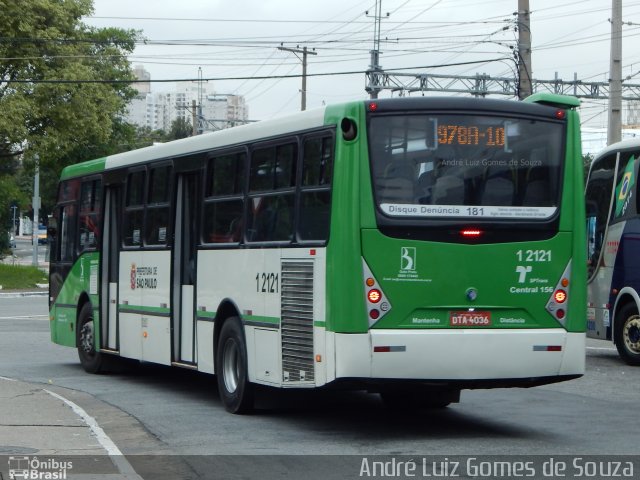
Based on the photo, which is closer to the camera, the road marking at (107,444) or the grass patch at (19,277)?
the road marking at (107,444)

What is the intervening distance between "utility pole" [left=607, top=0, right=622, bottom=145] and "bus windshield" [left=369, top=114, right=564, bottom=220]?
21.6 m

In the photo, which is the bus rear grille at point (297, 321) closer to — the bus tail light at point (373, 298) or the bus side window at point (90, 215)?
the bus tail light at point (373, 298)

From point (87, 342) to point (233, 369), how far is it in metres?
5.91

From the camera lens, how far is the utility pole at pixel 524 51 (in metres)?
27.3

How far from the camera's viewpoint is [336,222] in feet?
37.6

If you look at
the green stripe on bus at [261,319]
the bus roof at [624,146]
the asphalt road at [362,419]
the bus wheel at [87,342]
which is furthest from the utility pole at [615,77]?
the green stripe on bus at [261,319]

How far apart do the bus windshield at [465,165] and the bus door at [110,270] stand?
726cm

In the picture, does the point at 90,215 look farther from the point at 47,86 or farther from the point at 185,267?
the point at 47,86

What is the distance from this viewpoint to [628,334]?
19938 mm

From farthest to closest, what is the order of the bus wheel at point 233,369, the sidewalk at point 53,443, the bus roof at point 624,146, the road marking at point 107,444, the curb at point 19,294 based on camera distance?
the curb at point 19,294, the bus roof at point 624,146, the bus wheel at point 233,369, the road marking at point 107,444, the sidewalk at point 53,443

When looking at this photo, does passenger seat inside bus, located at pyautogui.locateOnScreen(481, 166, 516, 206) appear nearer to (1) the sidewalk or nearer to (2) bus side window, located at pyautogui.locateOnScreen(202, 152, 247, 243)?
(2) bus side window, located at pyautogui.locateOnScreen(202, 152, 247, 243)

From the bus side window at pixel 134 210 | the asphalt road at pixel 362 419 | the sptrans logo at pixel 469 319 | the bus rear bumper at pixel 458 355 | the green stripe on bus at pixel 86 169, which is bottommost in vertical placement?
the asphalt road at pixel 362 419

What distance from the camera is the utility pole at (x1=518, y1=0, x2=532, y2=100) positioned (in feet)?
89.7

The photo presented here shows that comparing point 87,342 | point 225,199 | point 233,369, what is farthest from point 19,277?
point 233,369
